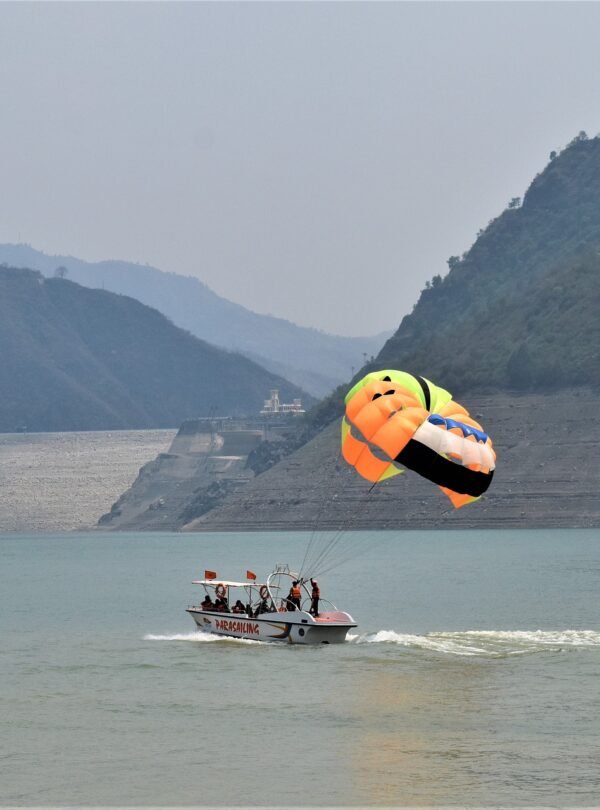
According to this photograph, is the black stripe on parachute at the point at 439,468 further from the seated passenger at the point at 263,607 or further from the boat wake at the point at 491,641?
the seated passenger at the point at 263,607

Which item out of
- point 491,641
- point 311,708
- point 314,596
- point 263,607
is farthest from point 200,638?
point 311,708

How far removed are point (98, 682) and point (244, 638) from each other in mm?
9304

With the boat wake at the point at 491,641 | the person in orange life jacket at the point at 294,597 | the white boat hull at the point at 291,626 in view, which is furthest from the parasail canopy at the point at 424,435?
the boat wake at the point at 491,641

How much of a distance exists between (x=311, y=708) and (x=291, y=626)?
12.2 meters

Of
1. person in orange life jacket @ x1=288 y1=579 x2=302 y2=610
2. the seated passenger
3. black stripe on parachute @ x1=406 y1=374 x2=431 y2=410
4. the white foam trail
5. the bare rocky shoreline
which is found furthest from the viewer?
the bare rocky shoreline

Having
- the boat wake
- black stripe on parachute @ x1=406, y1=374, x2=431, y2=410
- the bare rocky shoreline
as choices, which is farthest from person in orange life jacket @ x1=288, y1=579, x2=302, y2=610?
the bare rocky shoreline

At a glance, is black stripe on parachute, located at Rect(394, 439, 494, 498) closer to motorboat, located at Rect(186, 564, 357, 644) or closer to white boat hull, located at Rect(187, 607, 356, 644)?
motorboat, located at Rect(186, 564, 357, 644)

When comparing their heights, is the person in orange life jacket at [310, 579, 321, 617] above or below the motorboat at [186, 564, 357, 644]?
above

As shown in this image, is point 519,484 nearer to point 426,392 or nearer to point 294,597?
point 294,597

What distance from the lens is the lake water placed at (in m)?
37.7

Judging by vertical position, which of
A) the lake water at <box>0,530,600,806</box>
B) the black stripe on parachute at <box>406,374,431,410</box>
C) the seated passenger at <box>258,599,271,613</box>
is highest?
the black stripe on parachute at <box>406,374,431,410</box>

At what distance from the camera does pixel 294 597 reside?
6103 cm

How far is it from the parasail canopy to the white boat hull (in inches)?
316

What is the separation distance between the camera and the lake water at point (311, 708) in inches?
1484
